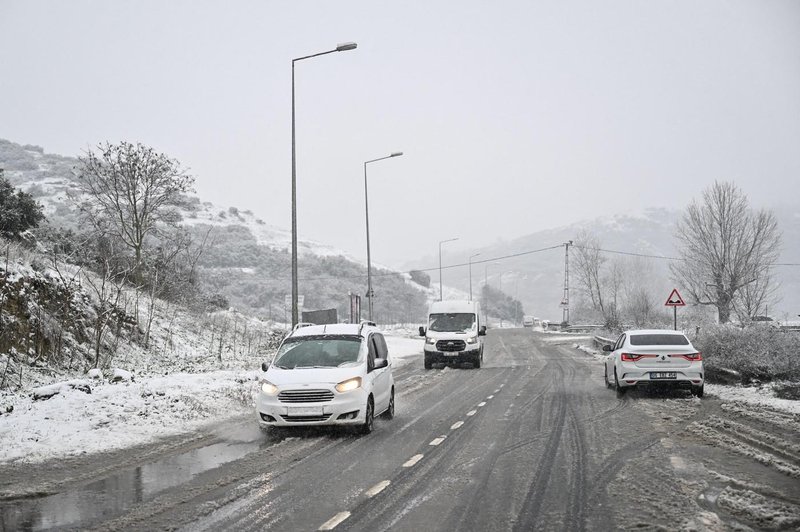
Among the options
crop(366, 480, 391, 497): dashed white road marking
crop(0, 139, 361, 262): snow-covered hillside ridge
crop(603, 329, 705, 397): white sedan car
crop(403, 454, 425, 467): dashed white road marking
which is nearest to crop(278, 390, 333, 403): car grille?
crop(403, 454, 425, 467): dashed white road marking

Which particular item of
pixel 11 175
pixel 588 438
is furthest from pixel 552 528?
pixel 11 175

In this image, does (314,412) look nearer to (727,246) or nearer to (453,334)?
(453,334)

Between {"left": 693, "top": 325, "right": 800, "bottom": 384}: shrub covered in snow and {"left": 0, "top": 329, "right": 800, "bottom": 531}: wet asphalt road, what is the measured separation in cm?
518

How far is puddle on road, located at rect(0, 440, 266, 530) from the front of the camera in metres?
6.43

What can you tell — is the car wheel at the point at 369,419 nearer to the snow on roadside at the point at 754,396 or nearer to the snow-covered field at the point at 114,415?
the snow-covered field at the point at 114,415

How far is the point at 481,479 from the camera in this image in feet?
26.0

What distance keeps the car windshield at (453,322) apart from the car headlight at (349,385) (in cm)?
1633

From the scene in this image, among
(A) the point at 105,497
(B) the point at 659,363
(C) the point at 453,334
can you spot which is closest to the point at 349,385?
(A) the point at 105,497

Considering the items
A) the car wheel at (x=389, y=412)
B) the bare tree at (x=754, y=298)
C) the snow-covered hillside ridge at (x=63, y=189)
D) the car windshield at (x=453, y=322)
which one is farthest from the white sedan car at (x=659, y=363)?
the snow-covered hillside ridge at (x=63, y=189)

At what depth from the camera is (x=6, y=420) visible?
35.8 feet

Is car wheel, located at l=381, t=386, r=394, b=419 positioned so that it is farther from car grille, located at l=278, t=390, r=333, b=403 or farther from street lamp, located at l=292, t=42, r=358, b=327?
street lamp, located at l=292, t=42, r=358, b=327

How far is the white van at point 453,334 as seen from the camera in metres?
26.8

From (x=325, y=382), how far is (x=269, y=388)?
901mm

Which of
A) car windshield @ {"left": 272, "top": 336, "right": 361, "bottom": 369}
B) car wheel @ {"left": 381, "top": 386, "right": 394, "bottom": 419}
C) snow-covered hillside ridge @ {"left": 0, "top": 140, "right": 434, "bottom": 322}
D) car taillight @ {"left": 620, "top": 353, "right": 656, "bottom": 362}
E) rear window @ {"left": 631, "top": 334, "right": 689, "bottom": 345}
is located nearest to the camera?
car windshield @ {"left": 272, "top": 336, "right": 361, "bottom": 369}
